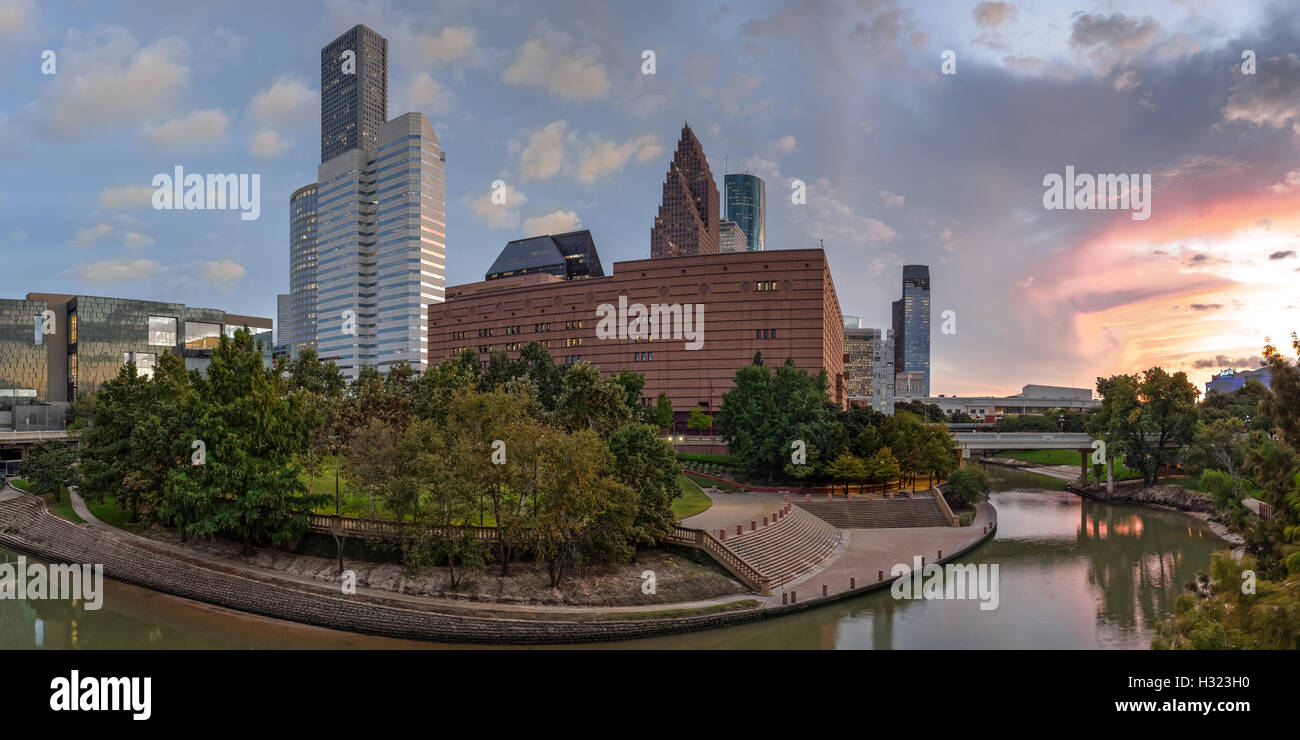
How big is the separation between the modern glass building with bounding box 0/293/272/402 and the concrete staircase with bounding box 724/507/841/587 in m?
114

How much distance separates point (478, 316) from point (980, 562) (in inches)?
4317

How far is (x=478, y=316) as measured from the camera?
13438 centimetres

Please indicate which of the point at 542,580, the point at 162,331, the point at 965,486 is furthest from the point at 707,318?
the point at 162,331

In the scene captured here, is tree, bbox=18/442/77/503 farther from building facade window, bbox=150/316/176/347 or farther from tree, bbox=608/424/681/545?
building facade window, bbox=150/316/176/347

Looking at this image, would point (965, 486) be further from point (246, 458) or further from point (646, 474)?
point (246, 458)

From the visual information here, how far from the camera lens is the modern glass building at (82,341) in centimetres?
12219

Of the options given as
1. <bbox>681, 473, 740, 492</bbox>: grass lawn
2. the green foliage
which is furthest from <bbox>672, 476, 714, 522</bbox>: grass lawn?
the green foliage

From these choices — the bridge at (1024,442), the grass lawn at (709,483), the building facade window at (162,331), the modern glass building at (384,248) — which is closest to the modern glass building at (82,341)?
the building facade window at (162,331)

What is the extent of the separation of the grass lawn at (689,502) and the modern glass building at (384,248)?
136614 millimetres

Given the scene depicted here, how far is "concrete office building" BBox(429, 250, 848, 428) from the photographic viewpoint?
340 ft

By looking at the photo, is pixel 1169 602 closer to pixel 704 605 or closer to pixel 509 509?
pixel 704 605

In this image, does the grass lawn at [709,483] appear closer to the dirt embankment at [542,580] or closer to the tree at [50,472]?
the dirt embankment at [542,580]

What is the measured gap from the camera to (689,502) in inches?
1930
